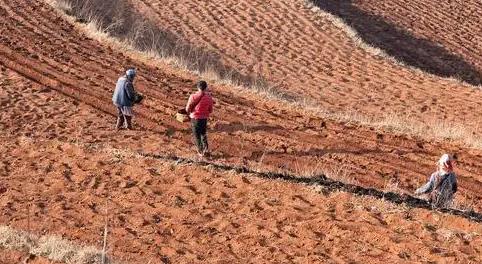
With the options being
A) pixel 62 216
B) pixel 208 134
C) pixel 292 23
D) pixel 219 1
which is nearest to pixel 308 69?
pixel 292 23

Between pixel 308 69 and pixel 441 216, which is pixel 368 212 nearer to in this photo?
pixel 441 216

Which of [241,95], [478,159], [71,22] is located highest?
[478,159]

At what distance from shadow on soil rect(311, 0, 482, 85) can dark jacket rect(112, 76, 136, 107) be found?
14.0m

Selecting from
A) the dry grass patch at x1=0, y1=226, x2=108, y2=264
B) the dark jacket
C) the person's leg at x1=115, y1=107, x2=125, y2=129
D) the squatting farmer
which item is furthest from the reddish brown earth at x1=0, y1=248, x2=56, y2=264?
the person's leg at x1=115, y1=107, x2=125, y2=129

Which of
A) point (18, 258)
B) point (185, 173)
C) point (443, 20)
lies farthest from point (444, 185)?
point (443, 20)

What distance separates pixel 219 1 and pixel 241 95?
11517mm

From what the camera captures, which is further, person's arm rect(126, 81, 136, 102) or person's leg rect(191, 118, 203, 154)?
person's arm rect(126, 81, 136, 102)


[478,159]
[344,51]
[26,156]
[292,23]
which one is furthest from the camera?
[292,23]

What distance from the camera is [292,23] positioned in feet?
89.9

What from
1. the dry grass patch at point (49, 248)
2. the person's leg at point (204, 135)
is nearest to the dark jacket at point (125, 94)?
the person's leg at point (204, 135)

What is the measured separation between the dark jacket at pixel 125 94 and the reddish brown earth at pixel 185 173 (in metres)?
0.67

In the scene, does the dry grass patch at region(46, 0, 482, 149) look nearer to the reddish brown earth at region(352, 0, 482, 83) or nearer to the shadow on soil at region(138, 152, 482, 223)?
the reddish brown earth at region(352, 0, 482, 83)

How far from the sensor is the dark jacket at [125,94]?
48.7ft

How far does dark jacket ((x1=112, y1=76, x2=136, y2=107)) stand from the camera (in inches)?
585
